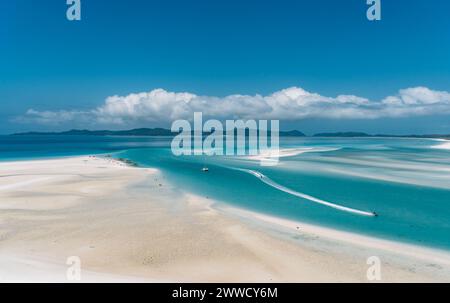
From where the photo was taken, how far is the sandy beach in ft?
35.8

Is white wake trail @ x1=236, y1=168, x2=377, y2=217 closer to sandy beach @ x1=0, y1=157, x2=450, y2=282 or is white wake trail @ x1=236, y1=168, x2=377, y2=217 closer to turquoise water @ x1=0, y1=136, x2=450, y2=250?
turquoise water @ x1=0, y1=136, x2=450, y2=250

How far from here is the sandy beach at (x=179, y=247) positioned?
35.8 feet

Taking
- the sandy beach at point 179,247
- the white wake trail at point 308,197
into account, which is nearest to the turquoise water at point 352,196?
the white wake trail at point 308,197

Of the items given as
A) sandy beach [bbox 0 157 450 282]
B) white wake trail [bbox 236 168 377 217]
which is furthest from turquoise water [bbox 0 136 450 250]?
sandy beach [bbox 0 157 450 282]

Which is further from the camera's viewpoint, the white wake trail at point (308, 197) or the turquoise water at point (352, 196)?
the white wake trail at point (308, 197)

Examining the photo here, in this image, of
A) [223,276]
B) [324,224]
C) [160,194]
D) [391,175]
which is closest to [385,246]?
[324,224]

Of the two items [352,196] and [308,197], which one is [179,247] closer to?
[308,197]

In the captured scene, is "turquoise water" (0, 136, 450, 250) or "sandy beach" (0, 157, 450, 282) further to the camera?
"turquoise water" (0, 136, 450, 250)

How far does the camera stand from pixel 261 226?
56.9ft

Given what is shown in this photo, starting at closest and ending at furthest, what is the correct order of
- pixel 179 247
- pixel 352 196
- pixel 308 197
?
1. pixel 179 247
2. pixel 308 197
3. pixel 352 196

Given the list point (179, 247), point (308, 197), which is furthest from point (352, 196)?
point (179, 247)

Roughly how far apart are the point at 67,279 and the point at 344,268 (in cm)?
898

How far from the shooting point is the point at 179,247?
530 inches

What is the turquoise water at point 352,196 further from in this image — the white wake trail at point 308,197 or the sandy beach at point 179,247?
the sandy beach at point 179,247
